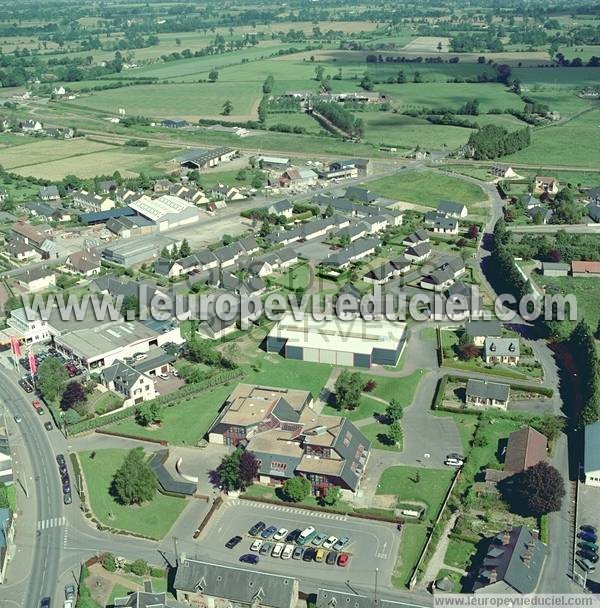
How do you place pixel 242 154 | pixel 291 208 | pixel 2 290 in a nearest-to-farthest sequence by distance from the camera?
pixel 2 290, pixel 291 208, pixel 242 154

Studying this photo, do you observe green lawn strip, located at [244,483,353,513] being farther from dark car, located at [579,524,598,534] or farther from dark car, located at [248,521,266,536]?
dark car, located at [579,524,598,534]

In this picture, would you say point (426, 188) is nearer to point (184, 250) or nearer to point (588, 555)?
point (184, 250)

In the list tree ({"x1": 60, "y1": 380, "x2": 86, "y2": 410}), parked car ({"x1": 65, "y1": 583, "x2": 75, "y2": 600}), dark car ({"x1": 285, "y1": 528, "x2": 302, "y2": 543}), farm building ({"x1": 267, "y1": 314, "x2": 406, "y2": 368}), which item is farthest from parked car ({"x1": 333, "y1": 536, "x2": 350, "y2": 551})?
tree ({"x1": 60, "y1": 380, "x2": 86, "y2": 410})

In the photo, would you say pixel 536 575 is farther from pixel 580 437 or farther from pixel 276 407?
pixel 276 407

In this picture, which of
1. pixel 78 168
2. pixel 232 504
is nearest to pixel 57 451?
pixel 232 504

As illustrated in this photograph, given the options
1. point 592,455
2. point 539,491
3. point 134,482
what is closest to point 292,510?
point 134,482

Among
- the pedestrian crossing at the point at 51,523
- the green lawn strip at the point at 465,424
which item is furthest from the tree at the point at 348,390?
the pedestrian crossing at the point at 51,523
